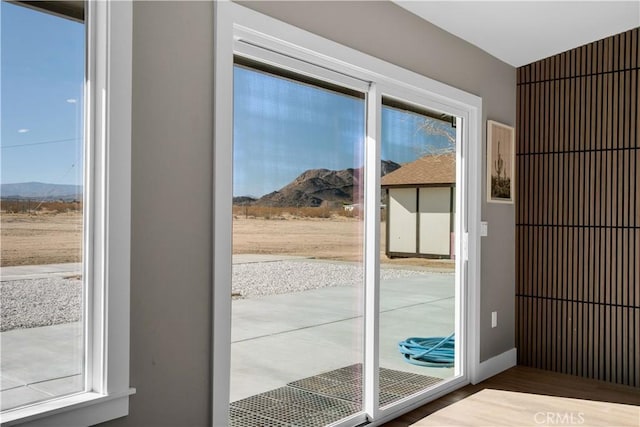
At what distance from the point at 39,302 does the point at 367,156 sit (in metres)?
2.01

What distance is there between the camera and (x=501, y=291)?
187 inches

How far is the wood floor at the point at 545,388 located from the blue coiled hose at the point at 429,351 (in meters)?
0.23

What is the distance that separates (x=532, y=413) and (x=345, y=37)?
2494 millimetres

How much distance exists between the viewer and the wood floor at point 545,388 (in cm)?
397

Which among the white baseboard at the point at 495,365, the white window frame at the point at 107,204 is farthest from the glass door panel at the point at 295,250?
the white baseboard at the point at 495,365

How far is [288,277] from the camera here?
300 centimetres

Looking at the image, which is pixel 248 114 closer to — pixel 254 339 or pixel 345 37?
pixel 345 37

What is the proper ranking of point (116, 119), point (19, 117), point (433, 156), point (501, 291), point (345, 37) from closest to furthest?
point (19, 117), point (116, 119), point (345, 37), point (433, 156), point (501, 291)

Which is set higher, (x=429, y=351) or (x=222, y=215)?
(x=222, y=215)

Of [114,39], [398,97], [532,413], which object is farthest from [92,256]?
[532,413]

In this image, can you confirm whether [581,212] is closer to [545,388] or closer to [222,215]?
[545,388]

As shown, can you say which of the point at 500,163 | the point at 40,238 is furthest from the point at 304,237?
the point at 500,163

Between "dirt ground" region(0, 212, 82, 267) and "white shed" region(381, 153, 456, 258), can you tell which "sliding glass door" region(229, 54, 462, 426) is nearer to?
"white shed" region(381, 153, 456, 258)

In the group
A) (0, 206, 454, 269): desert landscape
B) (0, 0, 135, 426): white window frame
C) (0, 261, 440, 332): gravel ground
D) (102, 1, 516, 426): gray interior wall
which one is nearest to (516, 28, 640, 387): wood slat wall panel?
(0, 206, 454, 269): desert landscape
